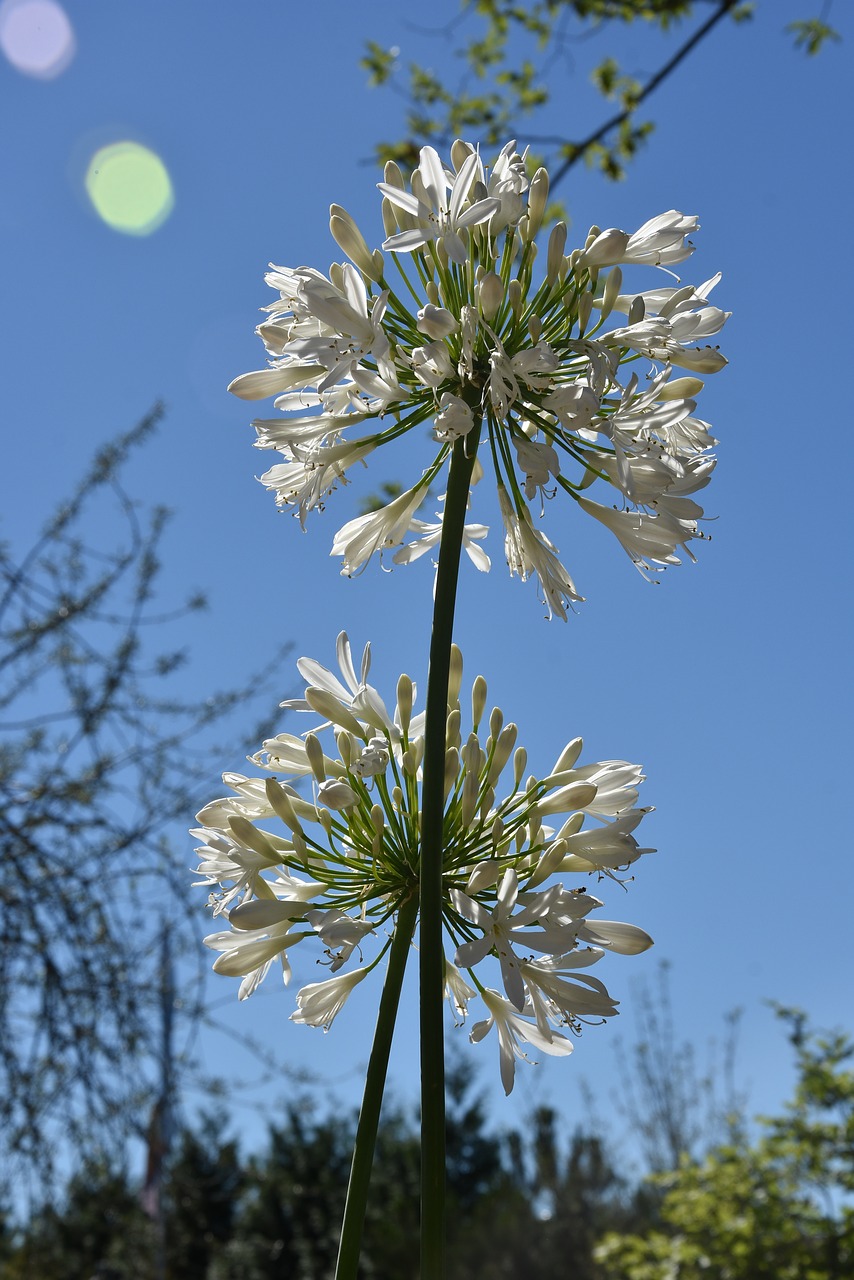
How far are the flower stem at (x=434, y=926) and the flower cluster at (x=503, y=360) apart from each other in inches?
10.9

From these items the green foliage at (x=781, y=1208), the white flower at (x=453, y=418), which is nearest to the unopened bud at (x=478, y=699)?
the white flower at (x=453, y=418)

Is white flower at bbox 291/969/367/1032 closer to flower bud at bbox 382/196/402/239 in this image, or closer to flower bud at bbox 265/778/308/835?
flower bud at bbox 265/778/308/835

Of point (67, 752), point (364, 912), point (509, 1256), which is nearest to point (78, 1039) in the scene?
point (67, 752)

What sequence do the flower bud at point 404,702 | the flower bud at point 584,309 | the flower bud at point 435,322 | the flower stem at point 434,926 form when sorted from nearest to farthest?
the flower stem at point 434,926 < the flower bud at point 435,322 < the flower bud at point 584,309 < the flower bud at point 404,702

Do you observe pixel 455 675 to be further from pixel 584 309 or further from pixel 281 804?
pixel 584 309

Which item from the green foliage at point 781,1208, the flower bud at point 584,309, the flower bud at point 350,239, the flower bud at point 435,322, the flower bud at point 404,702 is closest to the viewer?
the flower bud at point 435,322

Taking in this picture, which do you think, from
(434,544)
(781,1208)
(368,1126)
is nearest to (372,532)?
(434,544)

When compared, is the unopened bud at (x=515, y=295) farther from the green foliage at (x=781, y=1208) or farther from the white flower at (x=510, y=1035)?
the green foliage at (x=781, y=1208)

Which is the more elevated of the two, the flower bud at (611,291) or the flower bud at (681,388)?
the flower bud at (611,291)

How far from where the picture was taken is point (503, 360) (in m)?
1.77

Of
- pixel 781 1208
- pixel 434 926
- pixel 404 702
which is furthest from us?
→ pixel 781 1208

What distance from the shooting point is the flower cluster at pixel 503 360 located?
180cm

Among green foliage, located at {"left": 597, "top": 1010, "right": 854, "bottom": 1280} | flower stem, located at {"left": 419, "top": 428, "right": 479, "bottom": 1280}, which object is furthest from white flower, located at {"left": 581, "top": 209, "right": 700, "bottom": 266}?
green foliage, located at {"left": 597, "top": 1010, "right": 854, "bottom": 1280}

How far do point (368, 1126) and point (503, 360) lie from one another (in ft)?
3.78
